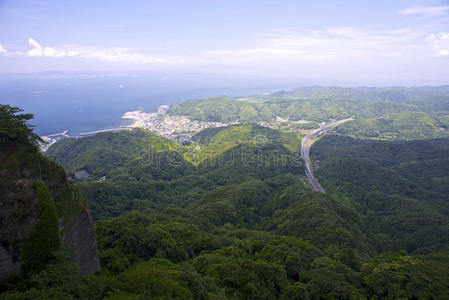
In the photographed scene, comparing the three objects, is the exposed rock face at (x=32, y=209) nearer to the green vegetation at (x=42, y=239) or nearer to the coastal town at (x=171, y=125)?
the green vegetation at (x=42, y=239)

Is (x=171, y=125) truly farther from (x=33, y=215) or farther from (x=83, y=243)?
(x=33, y=215)

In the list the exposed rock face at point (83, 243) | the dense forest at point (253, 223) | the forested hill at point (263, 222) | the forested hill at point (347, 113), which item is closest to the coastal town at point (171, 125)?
the forested hill at point (347, 113)

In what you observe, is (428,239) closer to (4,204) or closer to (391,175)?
(391,175)

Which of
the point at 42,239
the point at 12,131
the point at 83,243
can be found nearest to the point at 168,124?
the point at 83,243

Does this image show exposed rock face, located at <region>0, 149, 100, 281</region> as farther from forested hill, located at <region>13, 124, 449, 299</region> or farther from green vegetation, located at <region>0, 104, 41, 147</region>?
forested hill, located at <region>13, 124, 449, 299</region>

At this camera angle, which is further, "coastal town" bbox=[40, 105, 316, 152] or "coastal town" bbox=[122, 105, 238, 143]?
"coastal town" bbox=[122, 105, 238, 143]

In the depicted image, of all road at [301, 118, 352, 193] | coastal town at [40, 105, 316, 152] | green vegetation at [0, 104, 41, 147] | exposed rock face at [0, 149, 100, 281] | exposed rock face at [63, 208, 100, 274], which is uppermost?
green vegetation at [0, 104, 41, 147]

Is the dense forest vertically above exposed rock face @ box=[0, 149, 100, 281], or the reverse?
exposed rock face @ box=[0, 149, 100, 281]

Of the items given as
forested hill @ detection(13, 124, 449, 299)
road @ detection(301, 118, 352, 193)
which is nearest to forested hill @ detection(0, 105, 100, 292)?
forested hill @ detection(13, 124, 449, 299)
